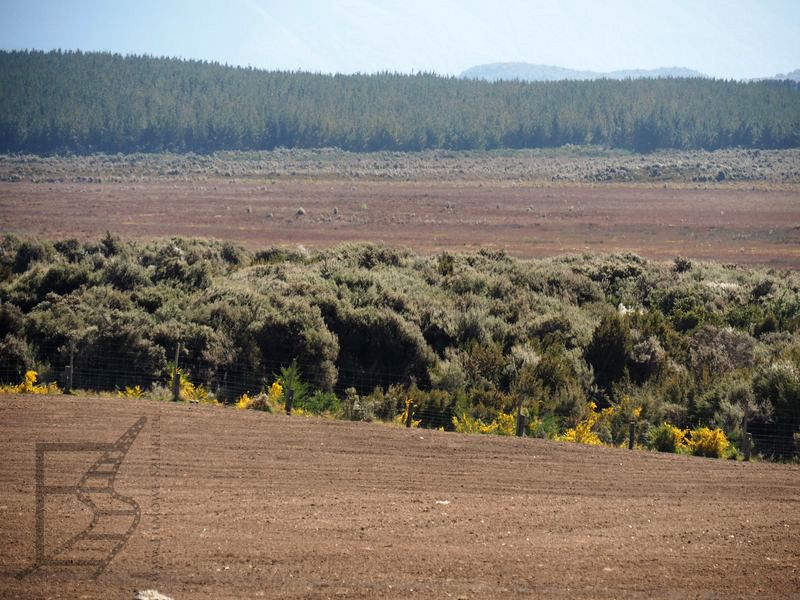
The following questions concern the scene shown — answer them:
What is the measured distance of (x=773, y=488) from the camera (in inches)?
530

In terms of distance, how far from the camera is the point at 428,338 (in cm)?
2345

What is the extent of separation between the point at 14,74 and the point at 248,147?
36.7 metres

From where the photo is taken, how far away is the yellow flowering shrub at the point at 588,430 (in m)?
16.8

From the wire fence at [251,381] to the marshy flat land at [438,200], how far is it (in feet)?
80.7

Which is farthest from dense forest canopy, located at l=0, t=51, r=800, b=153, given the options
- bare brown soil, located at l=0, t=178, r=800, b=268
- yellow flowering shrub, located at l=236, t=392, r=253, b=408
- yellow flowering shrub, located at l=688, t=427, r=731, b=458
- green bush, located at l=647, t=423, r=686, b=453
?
yellow flowering shrub, located at l=688, t=427, r=731, b=458

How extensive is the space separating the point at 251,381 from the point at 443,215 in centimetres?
4812

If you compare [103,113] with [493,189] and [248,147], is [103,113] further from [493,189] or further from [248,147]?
[493,189]

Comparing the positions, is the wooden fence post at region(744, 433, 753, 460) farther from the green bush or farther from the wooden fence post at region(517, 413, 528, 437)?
the wooden fence post at region(517, 413, 528, 437)

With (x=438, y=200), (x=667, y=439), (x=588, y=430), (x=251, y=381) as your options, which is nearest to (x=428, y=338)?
(x=251, y=381)

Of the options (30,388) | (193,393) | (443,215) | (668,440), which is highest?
(443,215)

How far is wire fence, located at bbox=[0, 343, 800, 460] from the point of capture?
17609mm

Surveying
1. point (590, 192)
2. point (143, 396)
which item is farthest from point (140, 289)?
point (590, 192)

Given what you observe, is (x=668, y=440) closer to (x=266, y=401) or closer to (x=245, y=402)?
(x=266, y=401)

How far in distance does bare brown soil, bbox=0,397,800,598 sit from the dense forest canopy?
Answer: 393 feet
